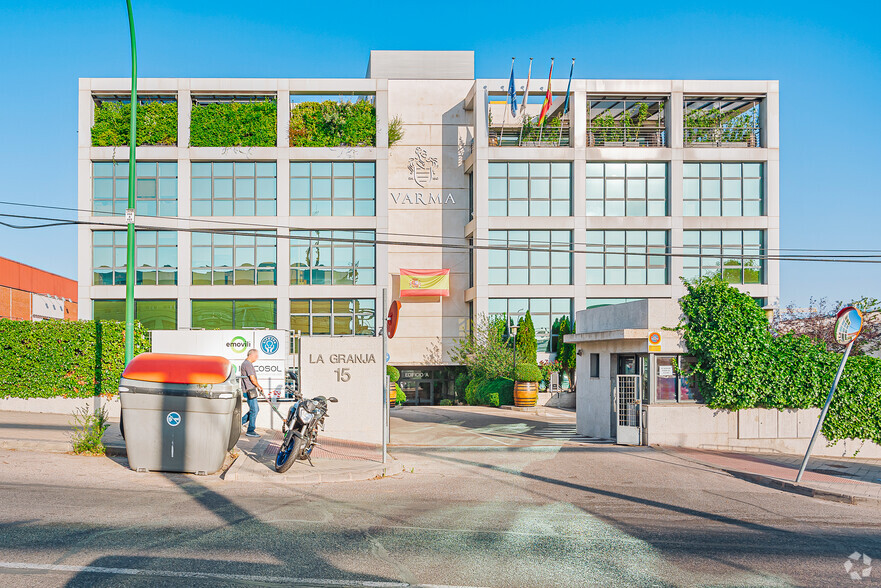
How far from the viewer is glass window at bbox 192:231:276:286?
39312 mm

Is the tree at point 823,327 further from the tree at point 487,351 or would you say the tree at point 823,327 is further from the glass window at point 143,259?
the glass window at point 143,259

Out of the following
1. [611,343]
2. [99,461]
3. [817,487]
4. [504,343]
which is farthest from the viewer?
[504,343]

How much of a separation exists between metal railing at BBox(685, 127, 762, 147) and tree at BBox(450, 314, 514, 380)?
45.9ft

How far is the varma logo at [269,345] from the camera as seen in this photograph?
1977 centimetres

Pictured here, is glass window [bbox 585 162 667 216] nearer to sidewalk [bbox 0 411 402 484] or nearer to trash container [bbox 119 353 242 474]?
sidewalk [bbox 0 411 402 484]

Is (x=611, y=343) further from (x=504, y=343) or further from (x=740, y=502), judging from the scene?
(x=504, y=343)

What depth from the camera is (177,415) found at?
11656 millimetres

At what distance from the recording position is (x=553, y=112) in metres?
43.5

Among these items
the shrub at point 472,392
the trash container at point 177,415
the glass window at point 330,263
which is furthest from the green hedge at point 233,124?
the trash container at point 177,415

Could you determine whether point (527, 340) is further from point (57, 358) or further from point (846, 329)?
point (846, 329)

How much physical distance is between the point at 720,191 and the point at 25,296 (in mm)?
54116

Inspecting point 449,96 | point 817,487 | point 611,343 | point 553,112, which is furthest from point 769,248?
point 817,487

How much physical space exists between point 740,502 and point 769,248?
106 feet

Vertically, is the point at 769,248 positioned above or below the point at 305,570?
above
